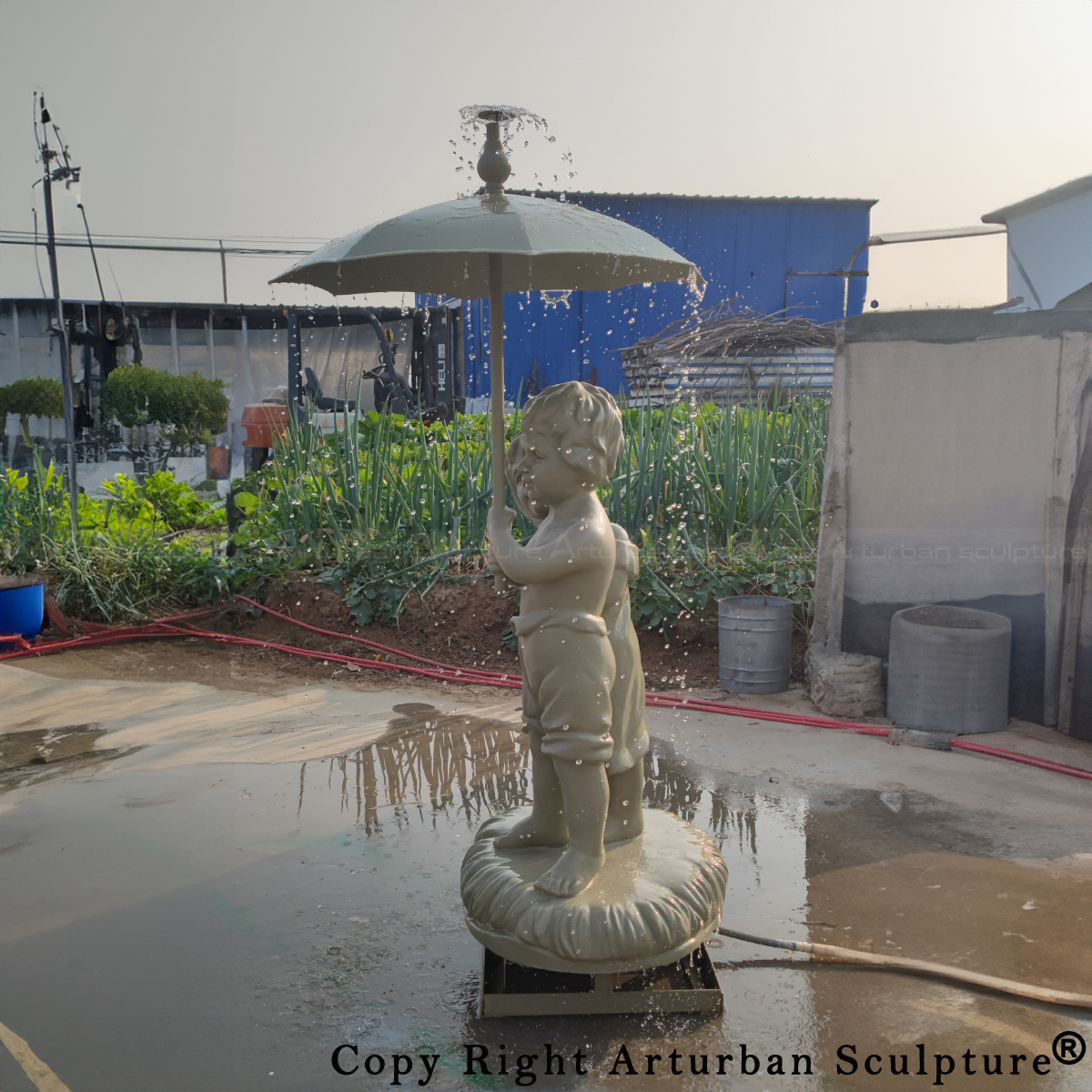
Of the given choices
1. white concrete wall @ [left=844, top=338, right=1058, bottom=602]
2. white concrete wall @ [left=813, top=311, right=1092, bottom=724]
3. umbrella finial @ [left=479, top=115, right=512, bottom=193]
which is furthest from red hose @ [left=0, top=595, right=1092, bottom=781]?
umbrella finial @ [left=479, top=115, right=512, bottom=193]

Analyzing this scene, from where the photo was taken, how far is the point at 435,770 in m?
4.02

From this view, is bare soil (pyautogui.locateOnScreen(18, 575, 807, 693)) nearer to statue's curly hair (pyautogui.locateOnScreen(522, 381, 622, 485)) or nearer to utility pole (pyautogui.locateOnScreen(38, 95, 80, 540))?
utility pole (pyautogui.locateOnScreen(38, 95, 80, 540))

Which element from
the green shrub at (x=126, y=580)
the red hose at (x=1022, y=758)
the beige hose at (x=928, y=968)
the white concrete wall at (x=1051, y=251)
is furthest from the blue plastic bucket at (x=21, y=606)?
the white concrete wall at (x=1051, y=251)

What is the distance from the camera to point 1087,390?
448 centimetres

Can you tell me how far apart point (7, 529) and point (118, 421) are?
28.8 feet

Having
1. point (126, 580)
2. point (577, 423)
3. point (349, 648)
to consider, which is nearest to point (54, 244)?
point (126, 580)

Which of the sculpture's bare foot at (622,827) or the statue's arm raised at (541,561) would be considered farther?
the sculpture's bare foot at (622,827)

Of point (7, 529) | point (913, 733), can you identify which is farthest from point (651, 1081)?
point (7, 529)

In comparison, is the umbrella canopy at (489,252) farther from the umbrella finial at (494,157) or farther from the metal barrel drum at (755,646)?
the metal barrel drum at (755,646)

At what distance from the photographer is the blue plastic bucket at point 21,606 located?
610 cm

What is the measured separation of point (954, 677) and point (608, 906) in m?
2.92

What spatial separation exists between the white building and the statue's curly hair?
8.24 metres

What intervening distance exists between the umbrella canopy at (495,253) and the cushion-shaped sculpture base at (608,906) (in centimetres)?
101

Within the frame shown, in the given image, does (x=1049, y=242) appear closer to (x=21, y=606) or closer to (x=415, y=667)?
(x=415, y=667)
